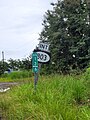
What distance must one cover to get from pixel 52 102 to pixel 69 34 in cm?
3195

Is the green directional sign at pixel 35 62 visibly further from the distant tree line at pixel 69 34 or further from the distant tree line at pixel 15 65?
the distant tree line at pixel 15 65

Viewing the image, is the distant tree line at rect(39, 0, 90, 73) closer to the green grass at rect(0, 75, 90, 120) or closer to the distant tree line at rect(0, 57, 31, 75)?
the distant tree line at rect(0, 57, 31, 75)

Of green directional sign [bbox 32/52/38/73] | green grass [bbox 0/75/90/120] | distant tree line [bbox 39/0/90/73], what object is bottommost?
green grass [bbox 0/75/90/120]

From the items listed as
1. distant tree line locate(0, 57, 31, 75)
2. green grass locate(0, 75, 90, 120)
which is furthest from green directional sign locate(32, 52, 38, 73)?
distant tree line locate(0, 57, 31, 75)

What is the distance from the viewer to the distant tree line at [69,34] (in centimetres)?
3756

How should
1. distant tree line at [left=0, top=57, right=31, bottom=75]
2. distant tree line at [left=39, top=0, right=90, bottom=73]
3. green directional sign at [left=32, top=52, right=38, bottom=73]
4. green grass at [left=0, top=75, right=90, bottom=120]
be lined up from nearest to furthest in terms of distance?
1. green grass at [left=0, top=75, right=90, bottom=120]
2. green directional sign at [left=32, top=52, right=38, bottom=73]
3. distant tree line at [left=39, top=0, right=90, bottom=73]
4. distant tree line at [left=0, top=57, right=31, bottom=75]

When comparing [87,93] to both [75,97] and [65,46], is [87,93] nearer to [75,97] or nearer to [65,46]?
[75,97]

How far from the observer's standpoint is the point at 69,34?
1556 inches

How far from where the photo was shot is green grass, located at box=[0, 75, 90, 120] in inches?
280

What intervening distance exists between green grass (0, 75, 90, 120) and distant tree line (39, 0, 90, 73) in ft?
86.6

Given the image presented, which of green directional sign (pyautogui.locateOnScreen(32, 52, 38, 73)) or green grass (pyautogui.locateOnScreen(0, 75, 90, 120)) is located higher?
green directional sign (pyautogui.locateOnScreen(32, 52, 38, 73))

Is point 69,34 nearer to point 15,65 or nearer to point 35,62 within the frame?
point 15,65

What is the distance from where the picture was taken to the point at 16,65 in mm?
48688

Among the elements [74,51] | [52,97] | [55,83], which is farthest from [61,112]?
[74,51]
